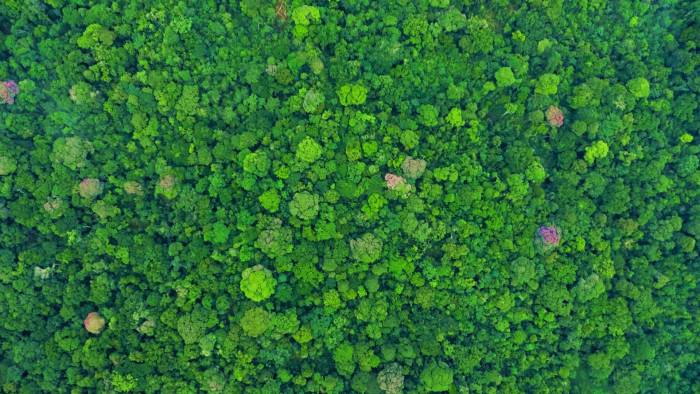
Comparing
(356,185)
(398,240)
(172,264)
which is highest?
(356,185)

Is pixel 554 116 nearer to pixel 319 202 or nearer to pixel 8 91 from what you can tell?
pixel 319 202

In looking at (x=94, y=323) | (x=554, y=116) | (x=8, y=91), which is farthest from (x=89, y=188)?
(x=554, y=116)

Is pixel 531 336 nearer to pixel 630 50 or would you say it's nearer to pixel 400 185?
pixel 400 185

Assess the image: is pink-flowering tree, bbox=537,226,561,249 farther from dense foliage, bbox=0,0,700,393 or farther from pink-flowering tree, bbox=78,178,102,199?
pink-flowering tree, bbox=78,178,102,199

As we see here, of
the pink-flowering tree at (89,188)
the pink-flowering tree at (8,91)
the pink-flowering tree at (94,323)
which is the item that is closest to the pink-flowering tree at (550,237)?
the pink-flowering tree at (94,323)

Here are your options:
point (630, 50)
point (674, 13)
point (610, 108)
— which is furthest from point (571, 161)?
point (674, 13)

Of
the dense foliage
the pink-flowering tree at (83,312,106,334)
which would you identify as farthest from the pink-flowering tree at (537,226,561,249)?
the pink-flowering tree at (83,312,106,334)

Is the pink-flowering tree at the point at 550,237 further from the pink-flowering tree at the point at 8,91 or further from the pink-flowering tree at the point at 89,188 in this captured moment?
the pink-flowering tree at the point at 8,91
